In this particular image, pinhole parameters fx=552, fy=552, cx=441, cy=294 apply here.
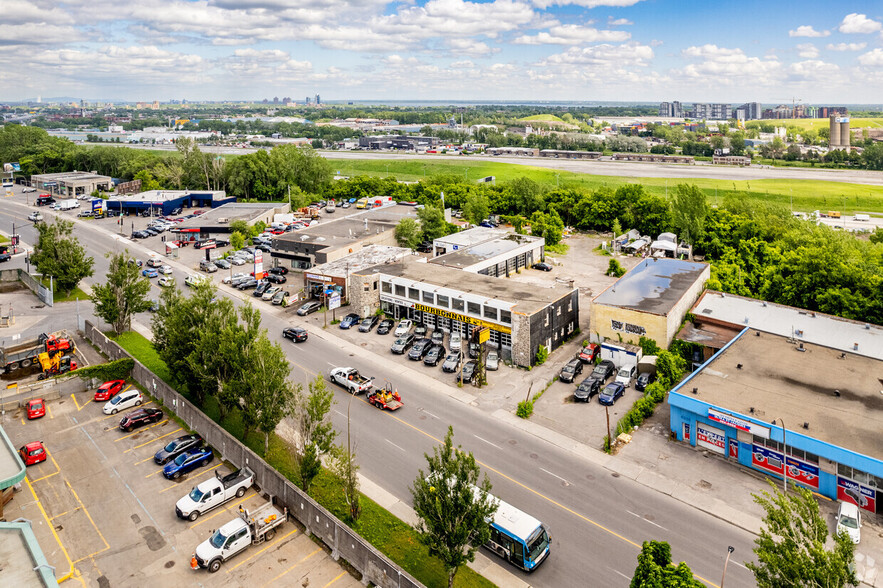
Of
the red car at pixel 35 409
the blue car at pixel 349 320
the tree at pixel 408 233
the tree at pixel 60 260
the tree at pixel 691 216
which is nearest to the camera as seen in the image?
the red car at pixel 35 409

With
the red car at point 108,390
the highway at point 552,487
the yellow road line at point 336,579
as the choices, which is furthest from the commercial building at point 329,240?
the yellow road line at point 336,579

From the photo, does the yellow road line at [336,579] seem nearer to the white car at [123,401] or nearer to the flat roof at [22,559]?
the flat roof at [22,559]

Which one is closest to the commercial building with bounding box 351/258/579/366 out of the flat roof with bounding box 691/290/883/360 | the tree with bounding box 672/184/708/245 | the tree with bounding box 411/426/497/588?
the flat roof with bounding box 691/290/883/360

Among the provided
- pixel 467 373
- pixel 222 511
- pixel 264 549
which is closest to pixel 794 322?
pixel 467 373

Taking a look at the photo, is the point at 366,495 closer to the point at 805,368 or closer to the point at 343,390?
the point at 343,390

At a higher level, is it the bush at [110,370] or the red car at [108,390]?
the bush at [110,370]

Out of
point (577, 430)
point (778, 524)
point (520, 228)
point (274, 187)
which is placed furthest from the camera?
point (274, 187)

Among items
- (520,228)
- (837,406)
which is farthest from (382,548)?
(520,228)
